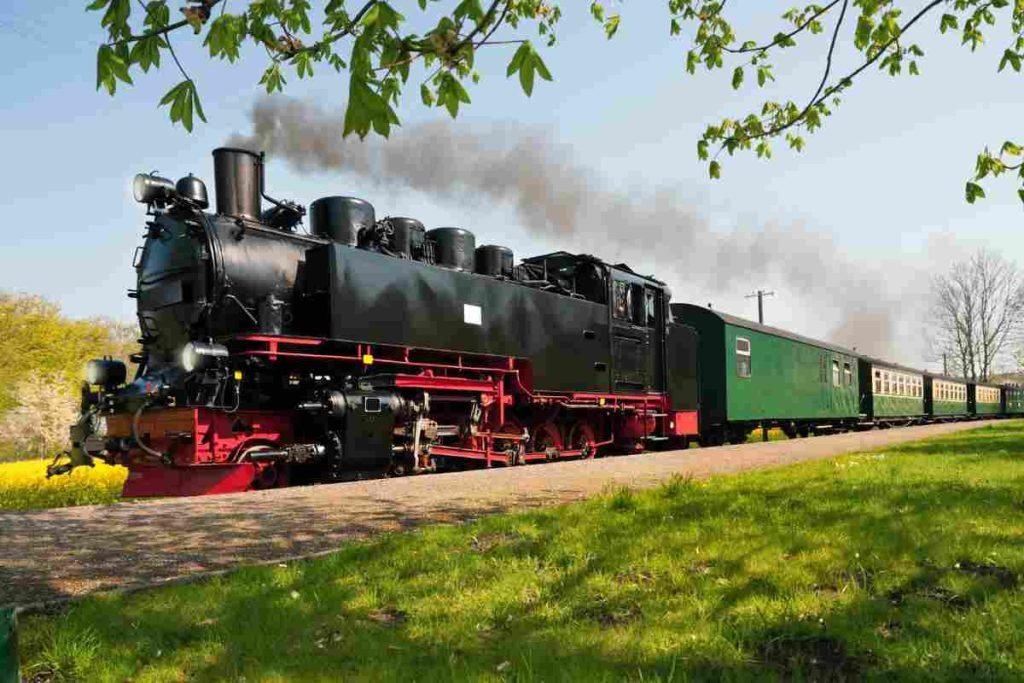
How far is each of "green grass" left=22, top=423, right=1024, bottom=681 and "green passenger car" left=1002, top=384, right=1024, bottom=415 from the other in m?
52.4

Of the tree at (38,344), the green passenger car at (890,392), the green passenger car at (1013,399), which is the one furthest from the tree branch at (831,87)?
the green passenger car at (1013,399)

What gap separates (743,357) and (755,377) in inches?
34.7

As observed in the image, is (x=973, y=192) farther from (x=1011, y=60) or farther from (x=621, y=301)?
(x=621, y=301)

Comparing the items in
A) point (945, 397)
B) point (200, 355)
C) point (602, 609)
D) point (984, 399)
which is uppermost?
point (200, 355)

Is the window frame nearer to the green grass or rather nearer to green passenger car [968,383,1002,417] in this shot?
the green grass

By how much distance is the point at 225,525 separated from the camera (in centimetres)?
514

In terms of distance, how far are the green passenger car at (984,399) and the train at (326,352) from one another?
122 feet

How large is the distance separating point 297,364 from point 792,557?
20.8 ft

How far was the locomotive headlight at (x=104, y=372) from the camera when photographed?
30.5ft

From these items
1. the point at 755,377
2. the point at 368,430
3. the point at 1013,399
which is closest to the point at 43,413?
the point at 755,377

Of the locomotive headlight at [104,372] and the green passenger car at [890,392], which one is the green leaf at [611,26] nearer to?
the locomotive headlight at [104,372]

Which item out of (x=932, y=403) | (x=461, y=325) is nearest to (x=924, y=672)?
(x=461, y=325)

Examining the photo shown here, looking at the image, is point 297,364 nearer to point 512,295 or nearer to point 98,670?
point 512,295

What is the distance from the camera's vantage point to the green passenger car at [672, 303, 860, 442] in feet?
57.5
